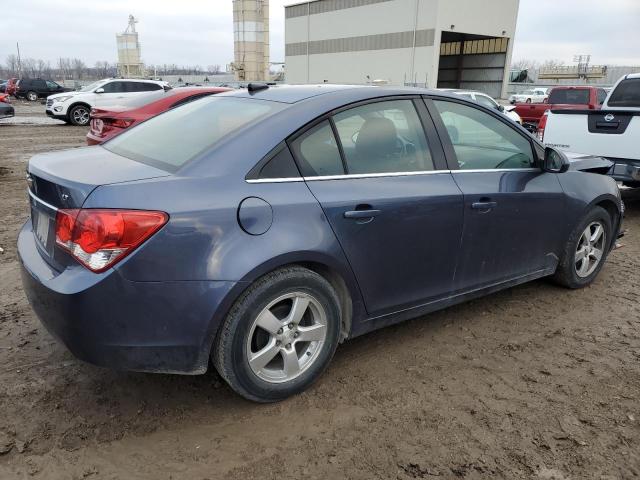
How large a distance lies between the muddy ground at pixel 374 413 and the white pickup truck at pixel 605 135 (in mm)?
3801

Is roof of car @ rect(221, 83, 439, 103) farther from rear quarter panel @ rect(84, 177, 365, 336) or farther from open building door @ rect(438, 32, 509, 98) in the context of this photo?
open building door @ rect(438, 32, 509, 98)

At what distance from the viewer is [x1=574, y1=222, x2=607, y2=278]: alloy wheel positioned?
A: 14.4 ft

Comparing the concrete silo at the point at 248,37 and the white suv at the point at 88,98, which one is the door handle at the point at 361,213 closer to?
the white suv at the point at 88,98

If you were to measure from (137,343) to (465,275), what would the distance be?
2.10 metres

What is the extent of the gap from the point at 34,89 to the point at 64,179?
144ft

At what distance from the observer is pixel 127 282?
2297 millimetres

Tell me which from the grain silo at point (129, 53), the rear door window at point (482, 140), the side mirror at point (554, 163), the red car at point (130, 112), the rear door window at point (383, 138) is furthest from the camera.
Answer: the grain silo at point (129, 53)

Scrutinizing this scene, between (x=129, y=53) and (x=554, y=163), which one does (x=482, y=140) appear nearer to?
(x=554, y=163)

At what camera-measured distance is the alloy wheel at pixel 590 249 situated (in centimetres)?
440

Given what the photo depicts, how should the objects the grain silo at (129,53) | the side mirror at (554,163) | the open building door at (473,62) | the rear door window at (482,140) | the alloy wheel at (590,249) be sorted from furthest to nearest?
the grain silo at (129,53) < the open building door at (473,62) < the alloy wheel at (590,249) < the side mirror at (554,163) < the rear door window at (482,140)

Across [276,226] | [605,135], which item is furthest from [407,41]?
[276,226]

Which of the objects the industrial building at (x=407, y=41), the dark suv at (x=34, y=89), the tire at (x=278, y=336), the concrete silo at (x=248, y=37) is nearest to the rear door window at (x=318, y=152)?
the tire at (x=278, y=336)

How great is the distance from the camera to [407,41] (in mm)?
43406

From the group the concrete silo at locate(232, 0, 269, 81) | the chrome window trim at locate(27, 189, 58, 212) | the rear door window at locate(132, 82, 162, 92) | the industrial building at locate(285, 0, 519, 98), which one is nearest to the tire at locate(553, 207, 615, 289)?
the chrome window trim at locate(27, 189, 58, 212)
